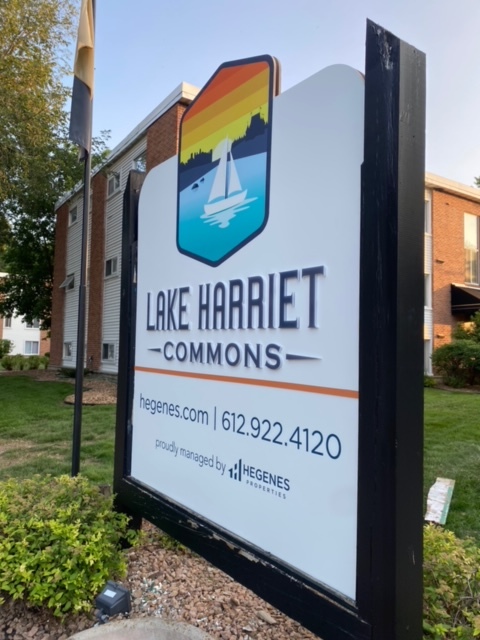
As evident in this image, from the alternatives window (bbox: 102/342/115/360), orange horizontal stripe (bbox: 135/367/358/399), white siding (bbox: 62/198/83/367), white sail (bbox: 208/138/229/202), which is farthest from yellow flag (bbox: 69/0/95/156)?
white siding (bbox: 62/198/83/367)

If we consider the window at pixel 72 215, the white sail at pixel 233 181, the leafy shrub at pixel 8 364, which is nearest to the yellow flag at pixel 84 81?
the white sail at pixel 233 181

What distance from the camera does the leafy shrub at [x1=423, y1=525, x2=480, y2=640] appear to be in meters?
2.13

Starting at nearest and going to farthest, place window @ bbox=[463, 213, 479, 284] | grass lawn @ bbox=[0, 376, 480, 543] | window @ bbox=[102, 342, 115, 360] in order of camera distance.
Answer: grass lawn @ bbox=[0, 376, 480, 543], window @ bbox=[102, 342, 115, 360], window @ bbox=[463, 213, 479, 284]

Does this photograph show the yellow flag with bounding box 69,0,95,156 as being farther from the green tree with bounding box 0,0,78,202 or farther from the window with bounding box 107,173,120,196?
the window with bounding box 107,173,120,196

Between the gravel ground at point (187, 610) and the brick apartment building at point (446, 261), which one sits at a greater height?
the brick apartment building at point (446, 261)

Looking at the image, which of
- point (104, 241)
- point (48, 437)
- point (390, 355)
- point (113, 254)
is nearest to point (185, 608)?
point (390, 355)

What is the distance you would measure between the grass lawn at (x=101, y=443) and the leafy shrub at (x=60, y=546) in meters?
1.93

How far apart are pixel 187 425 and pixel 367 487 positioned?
1306mm

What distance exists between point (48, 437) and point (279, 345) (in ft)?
21.5

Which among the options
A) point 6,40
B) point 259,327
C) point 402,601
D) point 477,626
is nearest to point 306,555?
point 402,601

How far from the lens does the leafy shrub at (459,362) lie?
14805 millimetres

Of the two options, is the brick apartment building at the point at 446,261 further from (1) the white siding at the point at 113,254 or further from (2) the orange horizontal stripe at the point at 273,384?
(2) the orange horizontal stripe at the point at 273,384

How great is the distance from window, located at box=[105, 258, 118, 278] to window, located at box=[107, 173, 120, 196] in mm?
2392

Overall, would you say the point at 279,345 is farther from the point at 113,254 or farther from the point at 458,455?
the point at 113,254
